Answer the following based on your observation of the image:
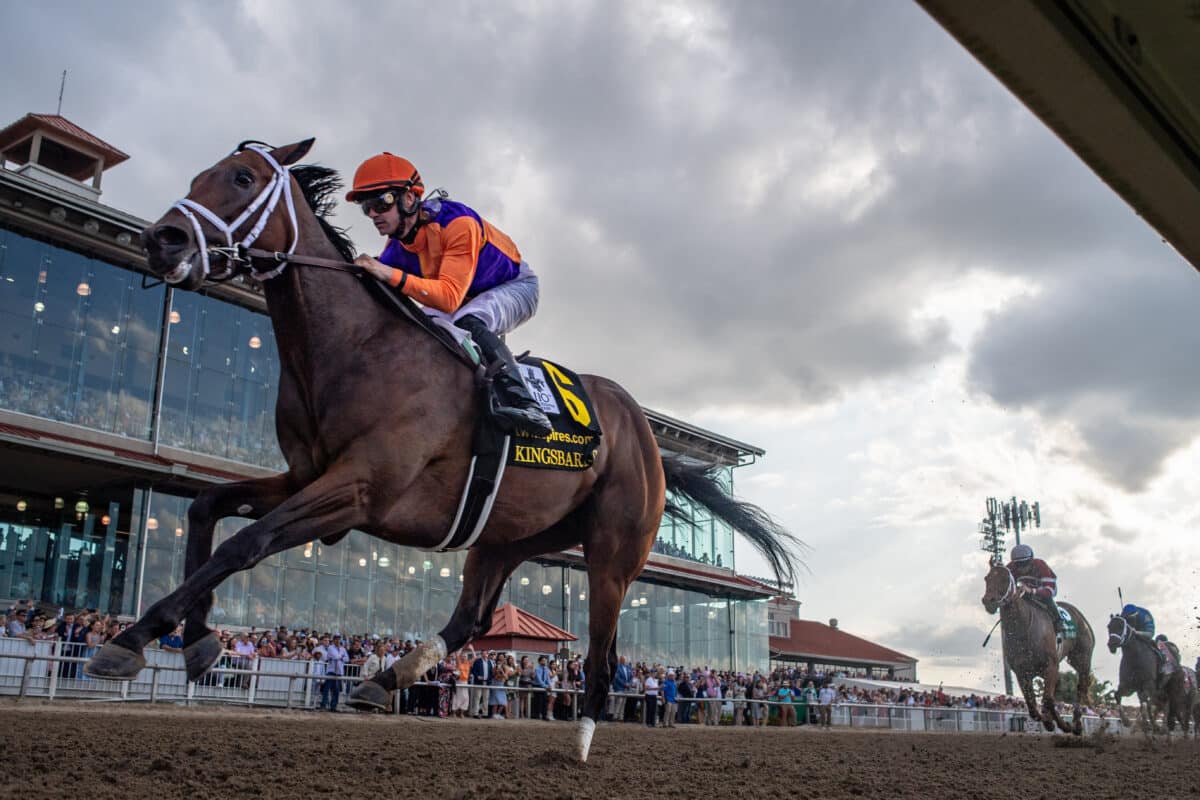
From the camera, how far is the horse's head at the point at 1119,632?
18.8m

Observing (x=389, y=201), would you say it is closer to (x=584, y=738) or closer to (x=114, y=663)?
(x=114, y=663)

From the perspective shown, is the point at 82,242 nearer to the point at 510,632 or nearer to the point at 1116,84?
the point at 510,632

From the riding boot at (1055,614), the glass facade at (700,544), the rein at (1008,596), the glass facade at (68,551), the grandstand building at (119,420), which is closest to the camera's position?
the rein at (1008,596)

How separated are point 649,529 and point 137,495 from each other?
18.9 m

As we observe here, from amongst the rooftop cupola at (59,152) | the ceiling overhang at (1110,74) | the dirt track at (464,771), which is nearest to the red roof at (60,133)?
the rooftop cupola at (59,152)

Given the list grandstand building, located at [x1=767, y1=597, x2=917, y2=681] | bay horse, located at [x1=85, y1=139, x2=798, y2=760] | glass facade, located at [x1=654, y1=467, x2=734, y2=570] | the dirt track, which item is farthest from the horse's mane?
grandstand building, located at [x1=767, y1=597, x2=917, y2=681]

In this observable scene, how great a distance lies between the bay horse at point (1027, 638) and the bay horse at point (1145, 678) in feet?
15.3

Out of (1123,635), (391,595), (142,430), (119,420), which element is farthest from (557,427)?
(391,595)

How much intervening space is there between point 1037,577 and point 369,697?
1333 centimetres

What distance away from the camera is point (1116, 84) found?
151cm

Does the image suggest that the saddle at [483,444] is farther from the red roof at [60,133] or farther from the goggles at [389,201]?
the red roof at [60,133]

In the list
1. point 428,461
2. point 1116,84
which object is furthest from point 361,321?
point 1116,84

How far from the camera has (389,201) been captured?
5473 millimetres

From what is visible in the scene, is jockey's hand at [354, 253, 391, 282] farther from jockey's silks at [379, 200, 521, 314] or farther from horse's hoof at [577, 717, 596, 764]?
horse's hoof at [577, 717, 596, 764]
